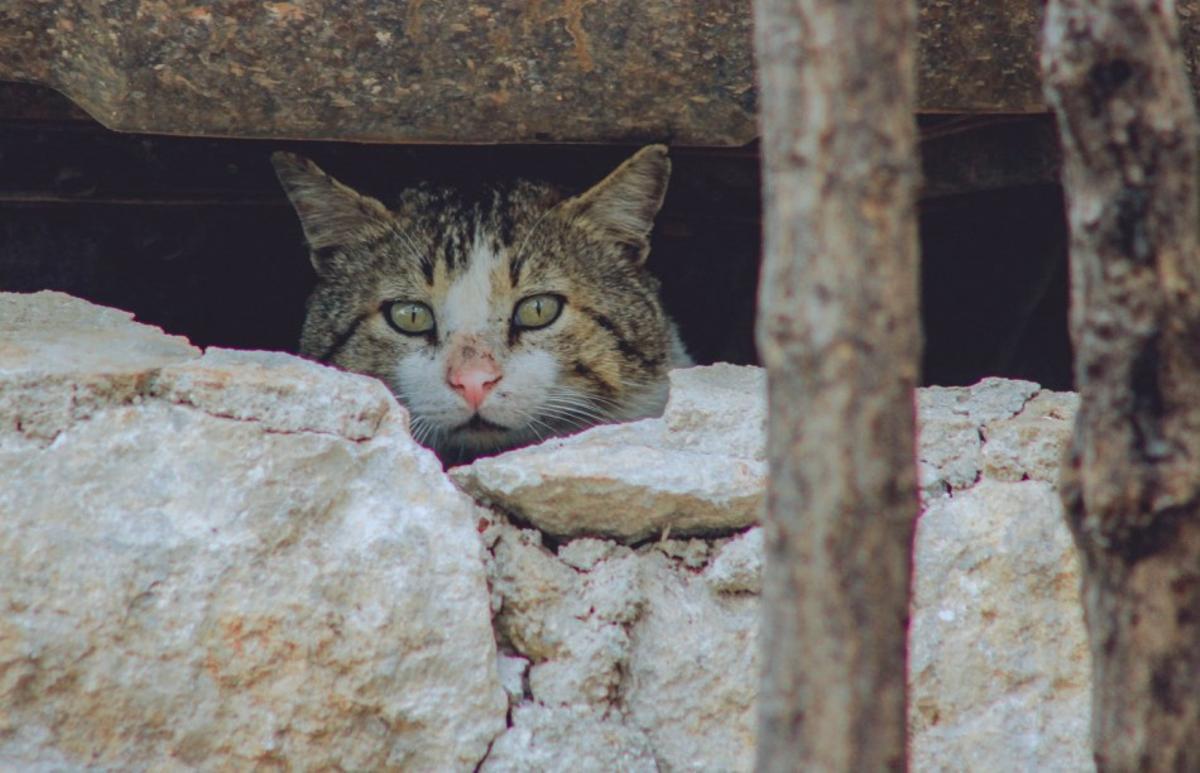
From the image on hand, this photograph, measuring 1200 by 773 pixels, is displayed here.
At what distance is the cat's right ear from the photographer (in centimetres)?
354

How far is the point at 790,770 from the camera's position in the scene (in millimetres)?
1444

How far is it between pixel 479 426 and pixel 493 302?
1.01 feet

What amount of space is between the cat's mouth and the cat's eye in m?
0.28

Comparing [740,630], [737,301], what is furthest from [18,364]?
[737,301]

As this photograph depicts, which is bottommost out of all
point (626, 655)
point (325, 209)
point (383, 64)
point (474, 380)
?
point (626, 655)

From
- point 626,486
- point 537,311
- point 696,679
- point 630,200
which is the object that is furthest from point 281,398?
point 630,200

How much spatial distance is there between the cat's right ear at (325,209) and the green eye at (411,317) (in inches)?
9.2

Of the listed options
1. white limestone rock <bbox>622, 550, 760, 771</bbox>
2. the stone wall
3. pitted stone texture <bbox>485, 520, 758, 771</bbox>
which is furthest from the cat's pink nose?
white limestone rock <bbox>622, 550, 760, 771</bbox>

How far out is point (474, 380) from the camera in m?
3.31

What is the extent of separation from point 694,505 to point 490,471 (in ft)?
1.09

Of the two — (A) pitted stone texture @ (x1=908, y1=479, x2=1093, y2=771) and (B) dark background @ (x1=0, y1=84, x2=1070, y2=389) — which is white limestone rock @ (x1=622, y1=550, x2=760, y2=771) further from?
(B) dark background @ (x1=0, y1=84, x2=1070, y2=389)

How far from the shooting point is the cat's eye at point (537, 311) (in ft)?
11.8

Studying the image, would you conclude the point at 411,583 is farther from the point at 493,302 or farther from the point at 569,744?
the point at 493,302

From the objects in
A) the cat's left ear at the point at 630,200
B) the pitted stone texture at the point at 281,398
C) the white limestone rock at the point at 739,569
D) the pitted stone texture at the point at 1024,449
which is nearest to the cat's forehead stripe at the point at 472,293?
the cat's left ear at the point at 630,200
